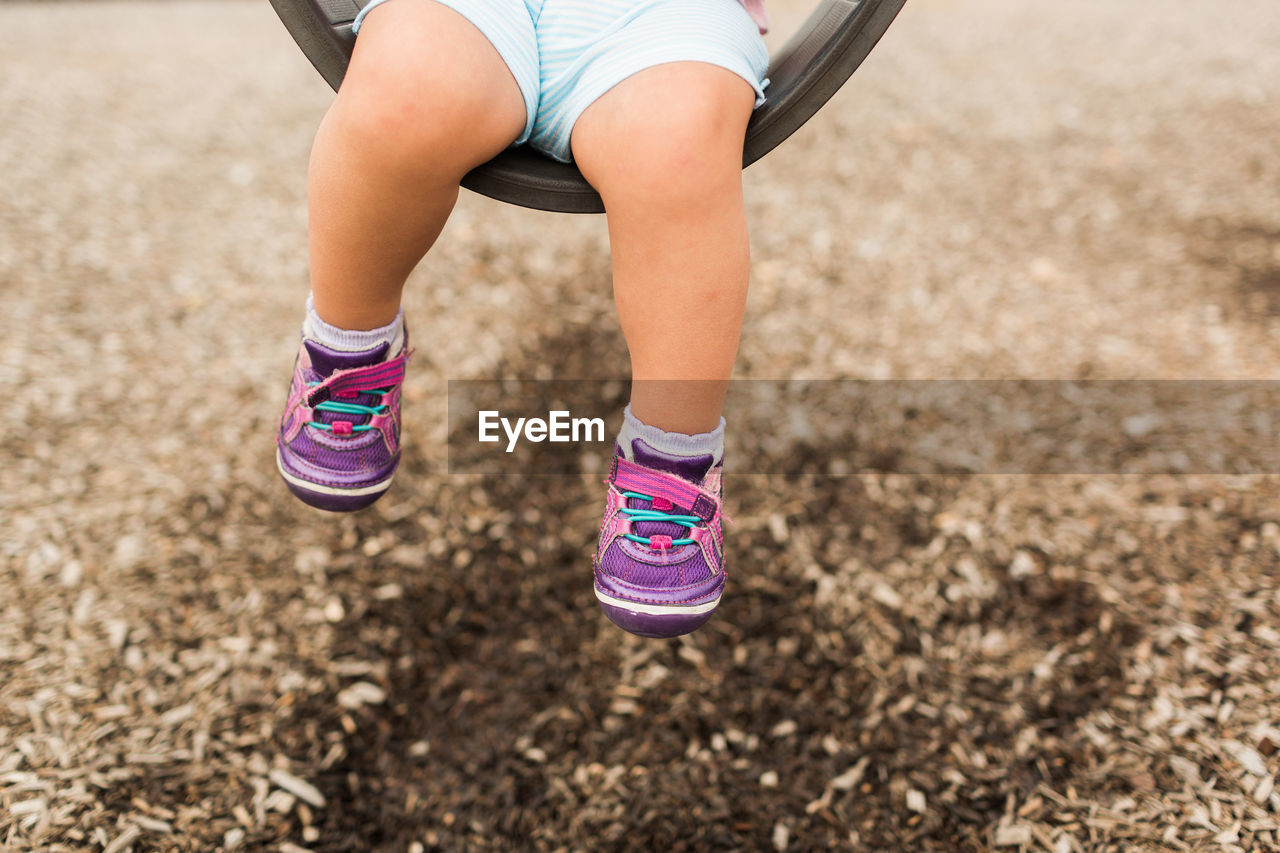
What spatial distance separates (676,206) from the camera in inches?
33.1

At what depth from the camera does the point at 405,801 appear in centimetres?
121

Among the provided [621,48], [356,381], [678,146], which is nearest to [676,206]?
[678,146]

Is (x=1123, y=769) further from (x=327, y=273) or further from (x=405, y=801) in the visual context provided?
(x=327, y=273)

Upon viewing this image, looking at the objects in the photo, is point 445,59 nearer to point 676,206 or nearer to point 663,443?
point 676,206

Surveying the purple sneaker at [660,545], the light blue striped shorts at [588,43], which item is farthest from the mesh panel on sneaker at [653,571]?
the light blue striped shorts at [588,43]

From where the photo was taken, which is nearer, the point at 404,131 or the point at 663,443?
the point at 404,131

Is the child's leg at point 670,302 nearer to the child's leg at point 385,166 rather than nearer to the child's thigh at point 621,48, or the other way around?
the child's thigh at point 621,48

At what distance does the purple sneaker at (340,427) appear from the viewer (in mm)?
1045

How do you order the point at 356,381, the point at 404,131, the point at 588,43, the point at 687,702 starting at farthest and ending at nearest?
the point at 687,702, the point at 356,381, the point at 588,43, the point at 404,131

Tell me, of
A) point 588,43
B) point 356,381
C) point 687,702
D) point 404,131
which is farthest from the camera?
point 687,702

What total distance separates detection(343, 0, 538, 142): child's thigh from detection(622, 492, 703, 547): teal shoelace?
403mm

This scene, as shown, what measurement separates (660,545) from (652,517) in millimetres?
32

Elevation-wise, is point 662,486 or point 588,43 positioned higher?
point 588,43

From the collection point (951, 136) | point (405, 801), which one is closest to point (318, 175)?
point (405, 801)
